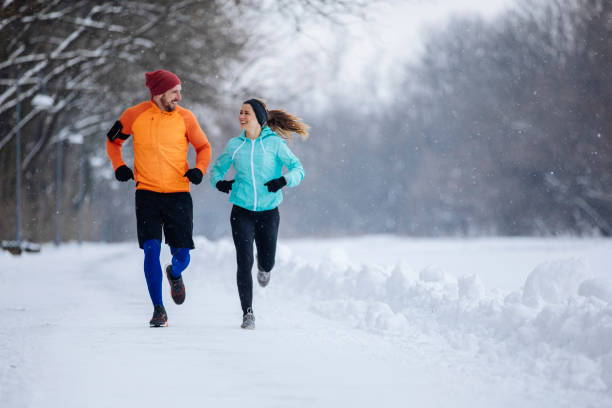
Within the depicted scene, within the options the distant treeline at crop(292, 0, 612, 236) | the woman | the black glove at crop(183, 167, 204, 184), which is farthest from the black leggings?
the distant treeline at crop(292, 0, 612, 236)

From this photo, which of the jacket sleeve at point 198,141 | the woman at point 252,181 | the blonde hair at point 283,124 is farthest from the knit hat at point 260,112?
the jacket sleeve at point 198,141

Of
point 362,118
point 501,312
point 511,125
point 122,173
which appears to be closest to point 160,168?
point 122,173

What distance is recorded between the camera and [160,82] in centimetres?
758

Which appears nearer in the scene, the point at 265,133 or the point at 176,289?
the point at 265,133

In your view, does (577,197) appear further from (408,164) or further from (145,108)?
(145,108)

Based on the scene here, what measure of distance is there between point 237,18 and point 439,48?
35426 millimetres

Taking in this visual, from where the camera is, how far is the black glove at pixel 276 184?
7426 millimetres

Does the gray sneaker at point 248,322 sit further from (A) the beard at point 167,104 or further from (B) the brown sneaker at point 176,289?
(A) the beard at point 167,104

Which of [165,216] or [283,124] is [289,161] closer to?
[283,124]

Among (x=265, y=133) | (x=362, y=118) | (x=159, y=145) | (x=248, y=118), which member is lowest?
(x=362, y=118)

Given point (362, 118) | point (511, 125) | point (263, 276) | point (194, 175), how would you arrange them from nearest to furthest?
point (194, 175) → point (263, 276) → point (511, 125) → point (362, 118)

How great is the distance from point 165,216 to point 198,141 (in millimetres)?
668

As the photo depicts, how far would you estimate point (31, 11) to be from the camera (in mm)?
18406

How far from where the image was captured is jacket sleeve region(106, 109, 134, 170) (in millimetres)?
7598
